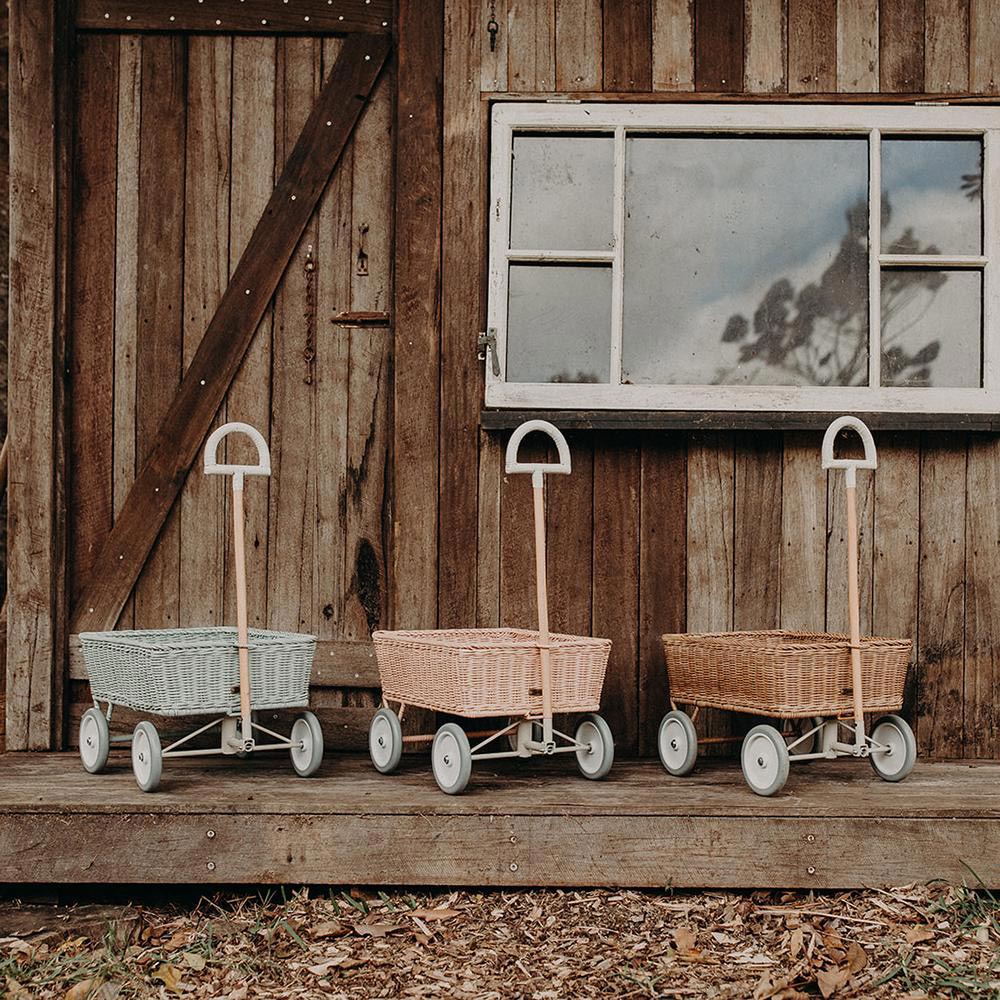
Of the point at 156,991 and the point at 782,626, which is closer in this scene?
the point at 156,991

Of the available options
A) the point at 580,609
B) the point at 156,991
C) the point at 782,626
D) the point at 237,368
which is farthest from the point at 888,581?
the point at 156,991

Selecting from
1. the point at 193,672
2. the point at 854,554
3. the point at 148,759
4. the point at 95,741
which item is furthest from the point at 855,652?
the point at 95,741

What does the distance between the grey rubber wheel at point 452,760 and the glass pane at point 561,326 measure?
1553mm

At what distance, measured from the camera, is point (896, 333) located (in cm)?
495

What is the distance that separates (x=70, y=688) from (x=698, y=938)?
2.85m

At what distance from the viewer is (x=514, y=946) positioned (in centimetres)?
357

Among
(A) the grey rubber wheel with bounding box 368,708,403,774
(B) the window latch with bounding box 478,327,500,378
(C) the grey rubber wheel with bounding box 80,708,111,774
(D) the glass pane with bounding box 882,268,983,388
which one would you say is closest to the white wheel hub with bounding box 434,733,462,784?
(A) the grey rubber wheel with bounding box 368,708,403,774

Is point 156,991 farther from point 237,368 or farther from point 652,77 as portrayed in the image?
point 652,77

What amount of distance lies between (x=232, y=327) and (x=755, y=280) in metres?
2.15

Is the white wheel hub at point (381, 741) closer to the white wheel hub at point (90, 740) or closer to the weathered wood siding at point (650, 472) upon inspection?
the weathered wood siding at point (650, 472)

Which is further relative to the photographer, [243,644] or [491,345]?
[491,345]

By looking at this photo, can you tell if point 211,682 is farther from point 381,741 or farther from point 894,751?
point 894,751

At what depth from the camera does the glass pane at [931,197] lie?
4957 mm

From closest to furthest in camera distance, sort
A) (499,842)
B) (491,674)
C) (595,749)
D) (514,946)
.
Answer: (514,946) → (499,842) → (491,674) → (595,749)
